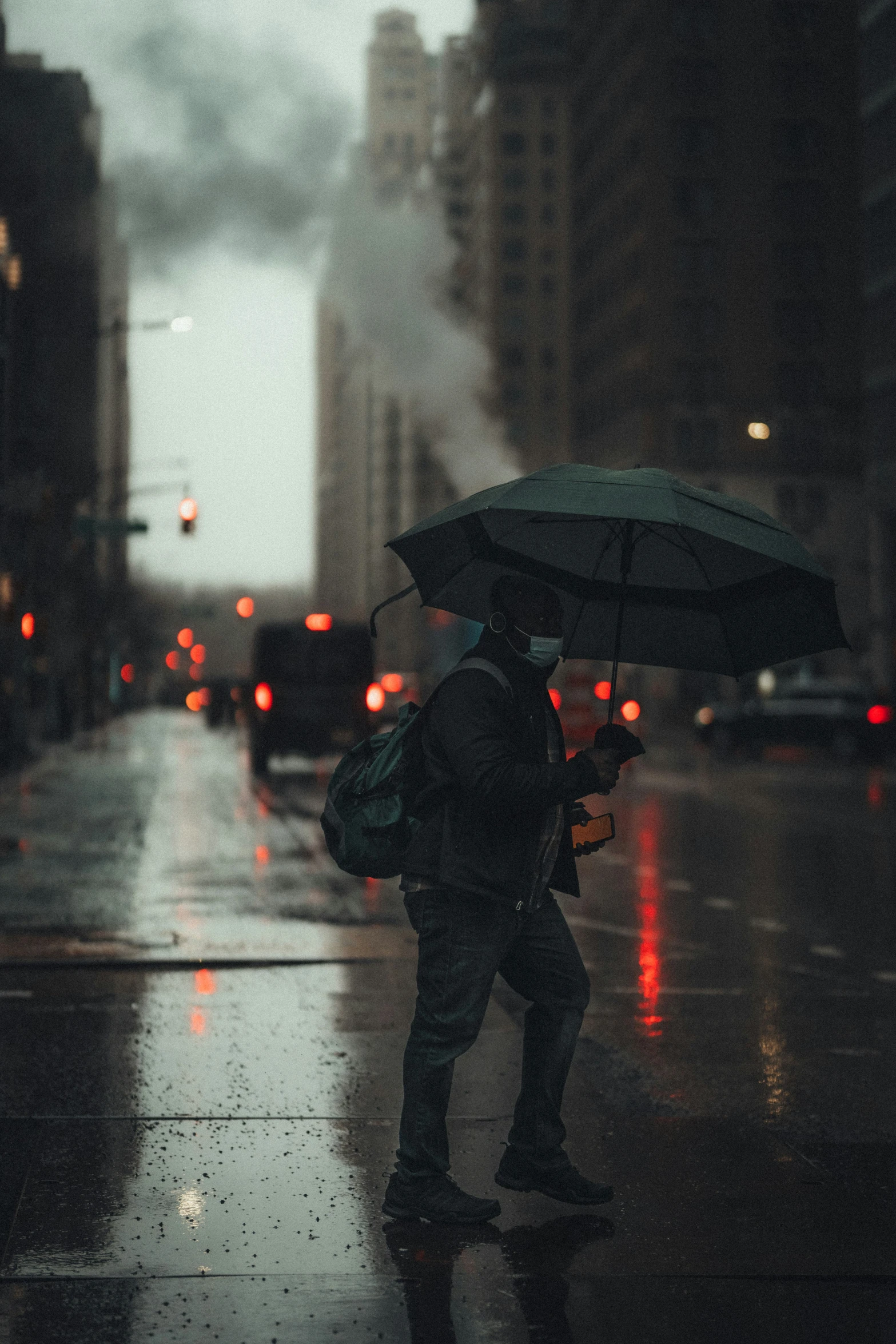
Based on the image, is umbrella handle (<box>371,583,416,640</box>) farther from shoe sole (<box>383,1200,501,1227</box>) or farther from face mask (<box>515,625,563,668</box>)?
shoe sole (<box>383,1200,501,1227</box>)

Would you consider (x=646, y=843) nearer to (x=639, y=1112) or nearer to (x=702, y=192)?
(x=639, y=1112)

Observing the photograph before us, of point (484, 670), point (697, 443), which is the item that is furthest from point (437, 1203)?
point (697, 443)

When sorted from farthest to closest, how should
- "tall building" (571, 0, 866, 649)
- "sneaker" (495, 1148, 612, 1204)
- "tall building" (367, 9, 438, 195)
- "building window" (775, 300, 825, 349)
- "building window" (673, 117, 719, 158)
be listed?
"building window" (673, 117, 719, 158) < "building window" (775, 300, 825, 349) < "tall building" (571, 0, 866, 649) < "tall building" (367, 9, 438, 195) < "sneaker" (495, 1148, 612, 1204)

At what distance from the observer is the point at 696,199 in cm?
8612

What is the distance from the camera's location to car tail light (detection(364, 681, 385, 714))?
32.4 m

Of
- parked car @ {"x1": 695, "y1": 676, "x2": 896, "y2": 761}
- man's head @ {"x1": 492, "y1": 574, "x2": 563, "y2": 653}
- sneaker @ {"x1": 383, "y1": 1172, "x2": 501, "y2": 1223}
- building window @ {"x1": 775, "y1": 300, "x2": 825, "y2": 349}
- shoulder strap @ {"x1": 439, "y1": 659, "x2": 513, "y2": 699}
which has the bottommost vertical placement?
parked car @ {"x1": 695, "y1": 676, "x2": 896, "y2": 761}

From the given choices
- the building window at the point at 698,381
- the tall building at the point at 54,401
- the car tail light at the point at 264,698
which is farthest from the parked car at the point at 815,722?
the building window at the point at 698,381

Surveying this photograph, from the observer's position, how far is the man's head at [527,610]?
5117 mm

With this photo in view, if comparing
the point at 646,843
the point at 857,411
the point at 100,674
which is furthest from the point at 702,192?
the point at 646,843

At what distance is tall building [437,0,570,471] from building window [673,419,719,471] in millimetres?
42569

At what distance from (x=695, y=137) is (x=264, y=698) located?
62.0 metres

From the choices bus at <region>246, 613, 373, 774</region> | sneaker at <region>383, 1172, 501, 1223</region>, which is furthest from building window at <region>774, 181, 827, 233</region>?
sneaker at <region>383, 1172, 501, 1223</region>

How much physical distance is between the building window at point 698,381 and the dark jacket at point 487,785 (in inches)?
3180

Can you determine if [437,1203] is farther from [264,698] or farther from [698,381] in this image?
[698,381]
